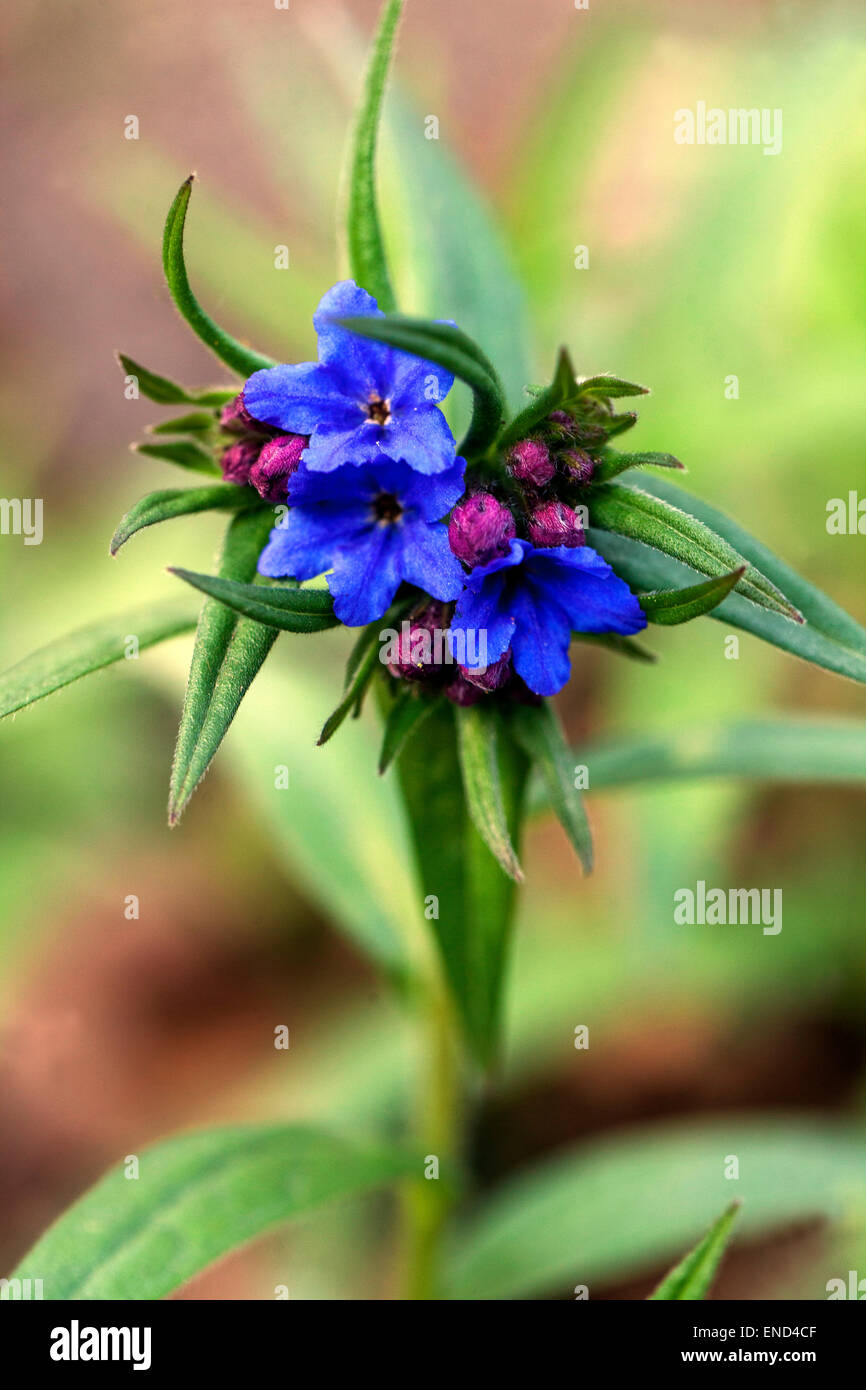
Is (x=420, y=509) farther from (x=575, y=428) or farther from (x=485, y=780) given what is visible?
(x=485, y=780)

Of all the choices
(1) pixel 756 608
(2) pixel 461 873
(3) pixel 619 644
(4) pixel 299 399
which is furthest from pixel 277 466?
(2) pixel 461 873

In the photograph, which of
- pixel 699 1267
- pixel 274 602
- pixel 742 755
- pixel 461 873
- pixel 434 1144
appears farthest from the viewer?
pixel 434 1144

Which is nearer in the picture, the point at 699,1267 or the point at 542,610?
the point at 542,610

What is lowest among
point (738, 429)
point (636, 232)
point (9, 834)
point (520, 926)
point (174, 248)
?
point (520, 926)

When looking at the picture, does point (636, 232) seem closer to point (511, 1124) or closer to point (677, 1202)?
point (511, 1124)
